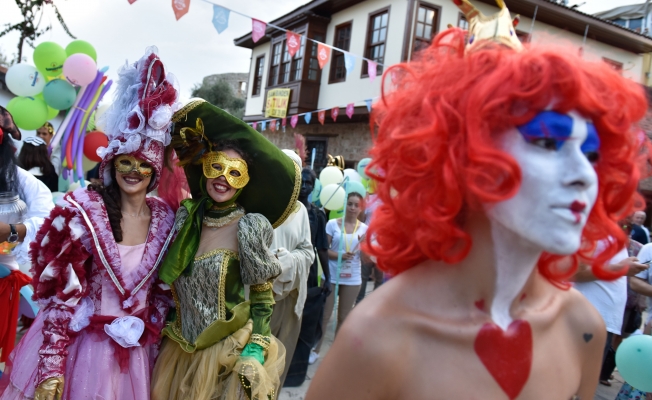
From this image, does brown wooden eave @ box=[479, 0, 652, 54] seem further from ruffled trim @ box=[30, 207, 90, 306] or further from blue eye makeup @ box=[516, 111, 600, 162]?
blue eye makeup @ box=[516, 111, 600, 162]

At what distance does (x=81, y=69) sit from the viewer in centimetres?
433

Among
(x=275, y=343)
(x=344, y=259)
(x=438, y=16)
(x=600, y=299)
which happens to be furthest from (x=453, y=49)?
(x=438, y=16)

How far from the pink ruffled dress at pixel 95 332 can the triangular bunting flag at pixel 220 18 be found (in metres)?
5.35

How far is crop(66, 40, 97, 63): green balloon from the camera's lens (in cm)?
460

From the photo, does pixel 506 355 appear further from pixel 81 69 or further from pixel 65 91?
pixel 65 91

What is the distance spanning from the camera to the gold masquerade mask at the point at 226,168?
2.45 meters

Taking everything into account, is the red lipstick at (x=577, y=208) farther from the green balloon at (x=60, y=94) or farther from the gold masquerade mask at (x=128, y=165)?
the green balloon at (x=60, y=94)

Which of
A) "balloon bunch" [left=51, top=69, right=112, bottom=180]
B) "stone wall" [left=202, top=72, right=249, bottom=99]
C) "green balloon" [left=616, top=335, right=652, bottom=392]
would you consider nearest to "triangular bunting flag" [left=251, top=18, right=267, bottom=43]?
"balloon bunch" [left=51, top=69, right=112, bottom=180]

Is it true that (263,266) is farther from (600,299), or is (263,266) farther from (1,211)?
(600,299)

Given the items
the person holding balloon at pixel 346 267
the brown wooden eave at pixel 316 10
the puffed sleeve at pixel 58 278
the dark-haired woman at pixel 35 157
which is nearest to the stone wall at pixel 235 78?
the brown wooden eave at pixel 316 10

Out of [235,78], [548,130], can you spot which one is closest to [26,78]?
[548,130]

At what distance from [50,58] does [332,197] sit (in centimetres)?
326

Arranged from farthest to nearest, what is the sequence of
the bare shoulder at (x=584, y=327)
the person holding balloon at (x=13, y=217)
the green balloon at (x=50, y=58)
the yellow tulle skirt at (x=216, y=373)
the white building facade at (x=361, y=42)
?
the white building facade at (x=361, y=42)
the green balloon at (x=50, y=58)
the person holding balloon at (x=13, y=217)
the yellow tulle skirt at (x=216, y=373)
the bare shoulder at (x=584, y=327)

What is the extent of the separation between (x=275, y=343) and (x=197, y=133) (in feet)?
3.83
